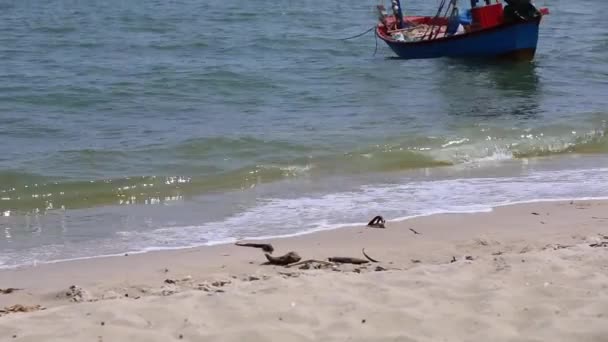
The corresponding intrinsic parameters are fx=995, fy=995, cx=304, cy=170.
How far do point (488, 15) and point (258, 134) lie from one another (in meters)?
8.43

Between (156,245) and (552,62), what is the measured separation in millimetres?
14101

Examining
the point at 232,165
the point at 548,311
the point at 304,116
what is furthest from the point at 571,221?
the point at 304,116

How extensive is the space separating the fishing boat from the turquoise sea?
15.2 inches

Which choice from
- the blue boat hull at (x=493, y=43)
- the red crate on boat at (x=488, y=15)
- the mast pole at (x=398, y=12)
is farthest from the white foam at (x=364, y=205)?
the mast pole at (x=398, y=12)

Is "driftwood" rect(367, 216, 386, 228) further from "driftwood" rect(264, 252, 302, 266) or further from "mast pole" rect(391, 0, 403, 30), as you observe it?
"mast pole" rect(391, 0, 403, 30)

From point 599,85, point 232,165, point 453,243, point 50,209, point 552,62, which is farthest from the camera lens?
point 552,62

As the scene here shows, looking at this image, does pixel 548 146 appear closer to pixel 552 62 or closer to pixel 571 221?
pixel 571 221

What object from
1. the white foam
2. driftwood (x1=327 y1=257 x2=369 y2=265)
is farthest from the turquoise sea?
driftwood (x1=327 y1=257 x2=369 y2=265)

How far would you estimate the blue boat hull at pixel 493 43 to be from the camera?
736 inches

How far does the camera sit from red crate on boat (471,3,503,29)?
18734 millimetres

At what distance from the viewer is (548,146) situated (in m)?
11.4

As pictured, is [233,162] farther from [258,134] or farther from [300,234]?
[300,234]

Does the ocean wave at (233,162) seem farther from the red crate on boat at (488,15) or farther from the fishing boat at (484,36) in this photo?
the red crate on boat at (488,15)

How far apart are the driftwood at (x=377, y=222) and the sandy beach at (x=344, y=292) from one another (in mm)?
150
